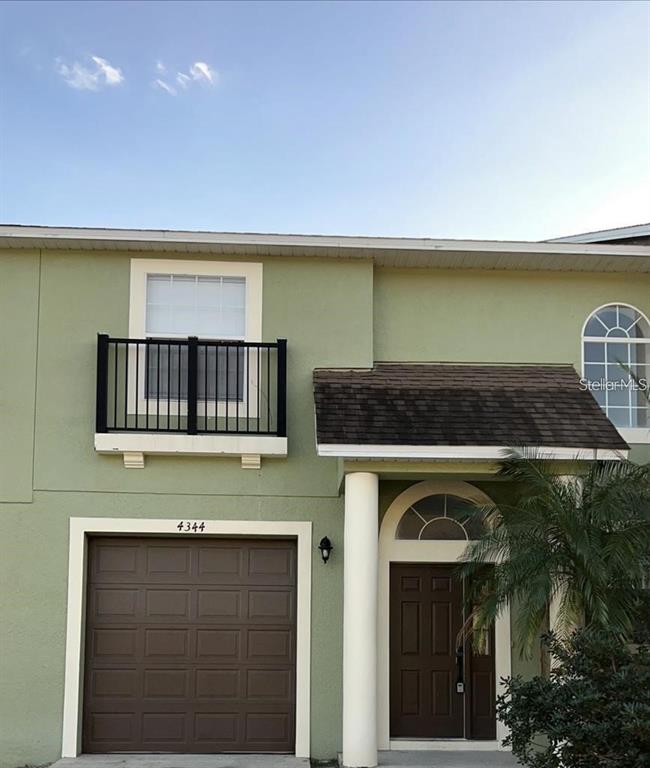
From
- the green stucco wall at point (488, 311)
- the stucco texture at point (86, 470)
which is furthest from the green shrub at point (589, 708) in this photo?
the green stucco wall at point (488, 311)

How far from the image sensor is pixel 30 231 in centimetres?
1099

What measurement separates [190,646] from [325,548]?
1.84 metres

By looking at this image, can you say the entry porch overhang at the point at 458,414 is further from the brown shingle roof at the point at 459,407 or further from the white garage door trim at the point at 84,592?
the white garage door trim at the point at 84,592

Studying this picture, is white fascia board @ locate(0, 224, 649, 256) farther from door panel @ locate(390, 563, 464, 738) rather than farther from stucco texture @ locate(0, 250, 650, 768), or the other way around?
door panel @ locate(390, 563, 464, 738)

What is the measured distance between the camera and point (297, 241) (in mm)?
11234

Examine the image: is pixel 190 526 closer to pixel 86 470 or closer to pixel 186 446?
pixel 186 446

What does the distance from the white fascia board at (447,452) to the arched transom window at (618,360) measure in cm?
186

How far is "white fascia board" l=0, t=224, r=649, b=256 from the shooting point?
36.1ft

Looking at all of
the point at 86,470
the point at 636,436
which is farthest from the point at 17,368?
the point at 636,436

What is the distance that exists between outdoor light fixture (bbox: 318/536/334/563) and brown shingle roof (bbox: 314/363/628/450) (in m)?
1.53

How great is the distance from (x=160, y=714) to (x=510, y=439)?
478 cm

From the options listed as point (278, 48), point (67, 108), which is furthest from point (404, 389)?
point (67, 108)

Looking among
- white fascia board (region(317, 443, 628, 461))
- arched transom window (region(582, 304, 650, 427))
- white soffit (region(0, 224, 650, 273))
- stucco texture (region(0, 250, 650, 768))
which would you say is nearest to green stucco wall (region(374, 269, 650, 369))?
stucco texture (region(0, 250, 650, 768))

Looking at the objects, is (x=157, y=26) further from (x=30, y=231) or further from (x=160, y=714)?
(x=160, y=714)
